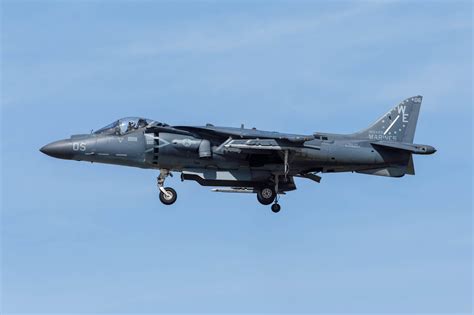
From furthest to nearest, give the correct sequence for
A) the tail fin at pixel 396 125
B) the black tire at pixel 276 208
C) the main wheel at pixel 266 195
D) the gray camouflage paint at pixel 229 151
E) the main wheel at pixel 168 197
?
the tail fin at pixel 396 125 < the main wheel at pixel 266 195 < the black tire at pixel 276 208 < the main wheel at pixel 168 197 < the gray camouflage paint at pixel 229 151

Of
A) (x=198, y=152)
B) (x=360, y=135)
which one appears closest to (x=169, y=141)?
(x=198, y=152)

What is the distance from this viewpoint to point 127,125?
4091 centimetres

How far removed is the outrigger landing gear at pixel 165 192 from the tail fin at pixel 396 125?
22.8ft

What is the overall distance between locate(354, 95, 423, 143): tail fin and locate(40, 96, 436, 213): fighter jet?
27.5 inches

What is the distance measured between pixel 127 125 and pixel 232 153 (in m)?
3.76

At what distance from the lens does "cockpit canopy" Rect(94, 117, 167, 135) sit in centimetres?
4084

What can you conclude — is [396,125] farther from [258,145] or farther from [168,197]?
[168,197]

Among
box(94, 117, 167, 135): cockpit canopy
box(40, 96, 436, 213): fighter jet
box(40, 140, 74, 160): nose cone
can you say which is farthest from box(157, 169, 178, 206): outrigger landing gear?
box(40, 140, 74, 160): nose cone

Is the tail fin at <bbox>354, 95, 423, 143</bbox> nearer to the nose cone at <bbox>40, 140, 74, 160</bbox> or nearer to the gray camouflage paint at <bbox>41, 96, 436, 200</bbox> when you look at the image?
the gray camouflage paint at <bbox>41, 96, 436, 200</bbox>

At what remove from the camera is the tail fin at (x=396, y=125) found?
140 feet

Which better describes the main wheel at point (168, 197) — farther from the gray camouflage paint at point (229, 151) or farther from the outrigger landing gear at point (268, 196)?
the outrigger landing gear at point (268, 196)

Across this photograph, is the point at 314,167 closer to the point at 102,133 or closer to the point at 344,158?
the point at 344,158

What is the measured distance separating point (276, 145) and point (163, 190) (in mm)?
4262

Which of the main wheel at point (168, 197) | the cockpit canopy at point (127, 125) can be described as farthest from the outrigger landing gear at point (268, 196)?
the cockpit canopy at point (127, 125)
